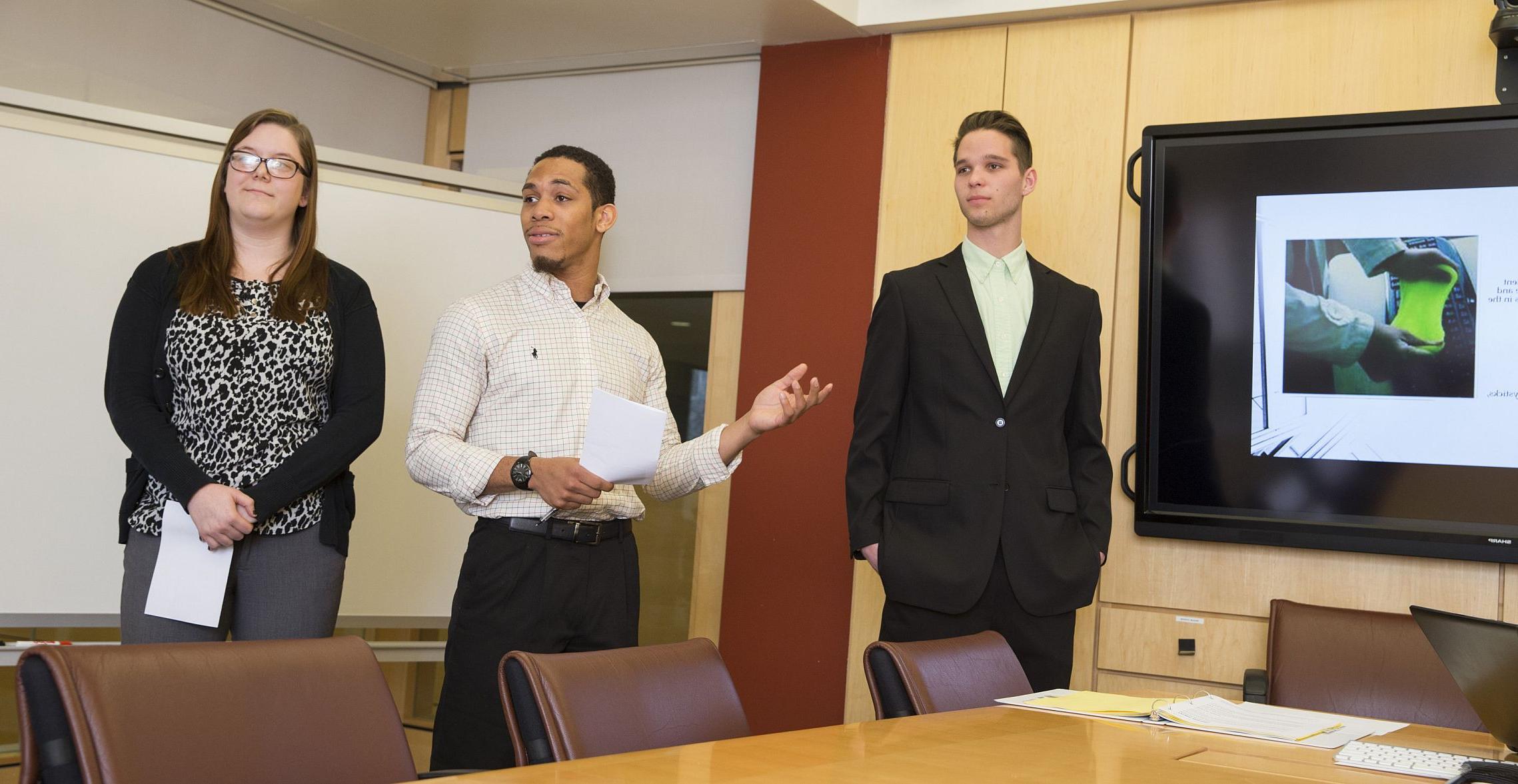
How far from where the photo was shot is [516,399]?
2959mm

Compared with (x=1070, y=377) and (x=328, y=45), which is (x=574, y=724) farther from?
(x=328, y=45)

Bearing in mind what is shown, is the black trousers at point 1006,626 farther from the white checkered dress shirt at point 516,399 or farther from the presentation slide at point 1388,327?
the presentation slide at point 1388,327

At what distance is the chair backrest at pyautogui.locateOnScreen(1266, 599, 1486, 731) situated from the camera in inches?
106

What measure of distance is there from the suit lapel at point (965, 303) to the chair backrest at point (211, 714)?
6.74 ft

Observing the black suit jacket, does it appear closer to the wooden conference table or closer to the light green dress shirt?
the light green dress shirt

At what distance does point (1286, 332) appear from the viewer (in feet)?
12.2

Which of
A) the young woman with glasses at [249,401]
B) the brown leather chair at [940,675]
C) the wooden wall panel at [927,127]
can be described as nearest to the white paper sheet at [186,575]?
the young woman with glasses at [249,401]

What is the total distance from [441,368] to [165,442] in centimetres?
59

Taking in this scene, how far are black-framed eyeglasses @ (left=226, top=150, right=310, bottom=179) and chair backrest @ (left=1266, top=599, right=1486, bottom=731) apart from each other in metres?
2.46

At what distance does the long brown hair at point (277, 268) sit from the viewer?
2.73m

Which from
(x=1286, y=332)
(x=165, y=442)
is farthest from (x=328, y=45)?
(x=1286, y=332)

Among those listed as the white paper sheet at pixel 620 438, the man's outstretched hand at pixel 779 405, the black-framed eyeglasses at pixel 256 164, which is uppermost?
the black-framed eyeglasses at pixel 256 164

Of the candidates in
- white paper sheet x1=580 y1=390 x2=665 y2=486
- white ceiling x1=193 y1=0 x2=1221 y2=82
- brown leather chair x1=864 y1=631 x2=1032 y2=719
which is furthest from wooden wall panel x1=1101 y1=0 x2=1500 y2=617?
white paper sheet x1=580 y1=390 x2=665 y2=486

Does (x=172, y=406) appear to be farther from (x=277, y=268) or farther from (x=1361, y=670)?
(x=1361, y=670)
